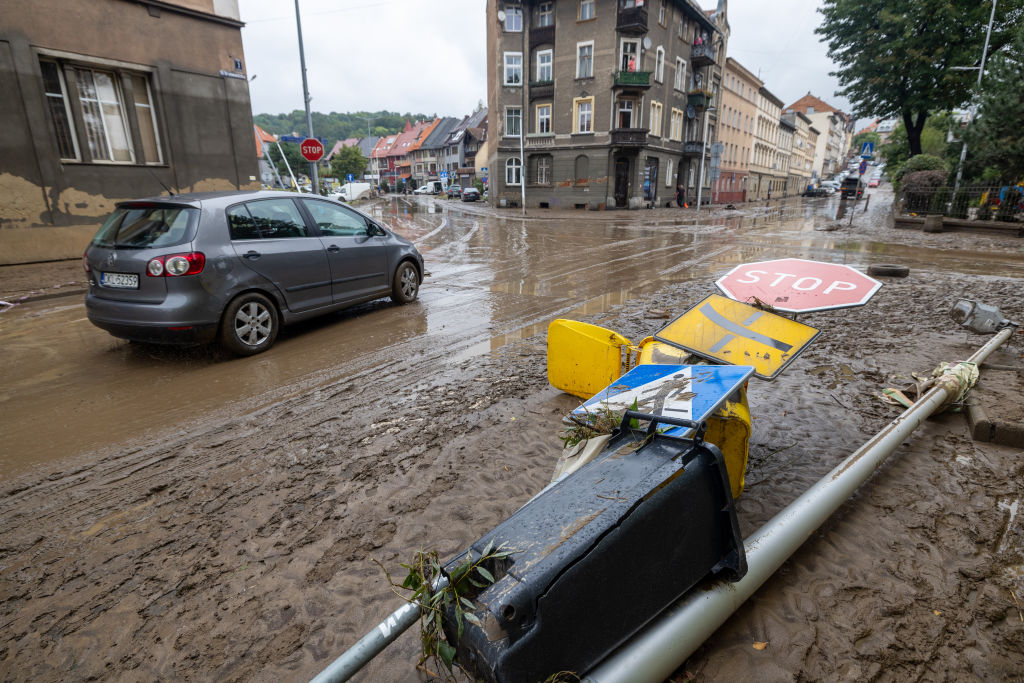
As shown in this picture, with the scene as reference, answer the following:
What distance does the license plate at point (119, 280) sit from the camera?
488 centimetres

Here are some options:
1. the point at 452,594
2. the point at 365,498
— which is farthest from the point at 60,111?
the point at 452,594

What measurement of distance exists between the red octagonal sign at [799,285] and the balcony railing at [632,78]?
3551 cm

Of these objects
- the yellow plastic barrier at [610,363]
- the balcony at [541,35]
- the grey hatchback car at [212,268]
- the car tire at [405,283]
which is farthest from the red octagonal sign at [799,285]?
the balcony at [541,35]

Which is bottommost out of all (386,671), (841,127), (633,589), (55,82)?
(386,671)

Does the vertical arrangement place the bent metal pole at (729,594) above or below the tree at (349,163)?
below

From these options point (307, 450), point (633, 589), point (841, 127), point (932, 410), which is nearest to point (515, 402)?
point (307, 450)

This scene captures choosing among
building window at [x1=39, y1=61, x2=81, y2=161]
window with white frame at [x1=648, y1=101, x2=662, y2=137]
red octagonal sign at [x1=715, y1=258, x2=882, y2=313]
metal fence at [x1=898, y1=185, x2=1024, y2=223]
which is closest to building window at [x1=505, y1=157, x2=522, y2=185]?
window with white frame at [x1=648, y1=101, x2=662, y2=137]

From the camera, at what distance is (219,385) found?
15.1ft

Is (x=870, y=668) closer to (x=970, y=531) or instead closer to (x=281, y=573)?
(x=970, y=531)

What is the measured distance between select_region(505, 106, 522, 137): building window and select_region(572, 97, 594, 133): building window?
4.16 metres

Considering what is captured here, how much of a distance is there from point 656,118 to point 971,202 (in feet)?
75.9

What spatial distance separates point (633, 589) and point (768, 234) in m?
19.9

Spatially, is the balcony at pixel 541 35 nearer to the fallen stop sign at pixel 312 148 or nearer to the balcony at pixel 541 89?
the balcony at pixel 541 89

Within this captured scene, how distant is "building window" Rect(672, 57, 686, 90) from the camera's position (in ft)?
134
